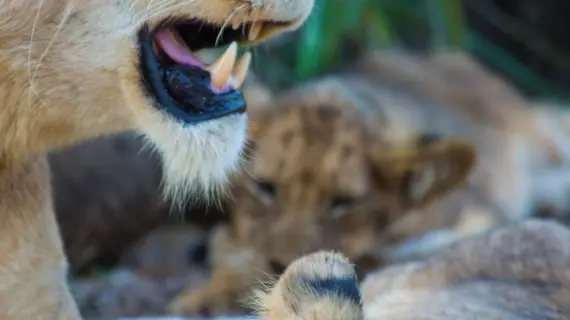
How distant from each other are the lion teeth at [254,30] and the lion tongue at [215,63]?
0.03 metres

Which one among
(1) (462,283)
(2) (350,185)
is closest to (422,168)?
(2) (350,185)

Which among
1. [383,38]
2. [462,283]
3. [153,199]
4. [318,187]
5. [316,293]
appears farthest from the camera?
[383,38]

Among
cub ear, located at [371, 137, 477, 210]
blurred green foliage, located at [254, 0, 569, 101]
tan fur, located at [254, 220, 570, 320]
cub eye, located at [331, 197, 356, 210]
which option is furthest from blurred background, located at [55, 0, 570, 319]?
tan fur, located at [254, 220, 570, 320]

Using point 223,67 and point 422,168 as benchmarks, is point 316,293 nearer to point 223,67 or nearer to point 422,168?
point 223,67

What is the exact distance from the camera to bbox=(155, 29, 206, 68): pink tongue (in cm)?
100

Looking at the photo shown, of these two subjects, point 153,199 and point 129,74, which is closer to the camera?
point 129,74

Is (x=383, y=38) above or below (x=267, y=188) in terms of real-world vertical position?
above

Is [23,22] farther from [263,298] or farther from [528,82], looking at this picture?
[528,82]

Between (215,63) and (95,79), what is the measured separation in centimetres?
12

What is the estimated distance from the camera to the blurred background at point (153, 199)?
2023mm

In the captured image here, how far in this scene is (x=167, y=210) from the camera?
242 centimetres

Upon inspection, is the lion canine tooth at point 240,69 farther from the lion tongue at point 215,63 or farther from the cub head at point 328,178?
the cub head at point 328,178

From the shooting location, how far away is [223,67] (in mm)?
987

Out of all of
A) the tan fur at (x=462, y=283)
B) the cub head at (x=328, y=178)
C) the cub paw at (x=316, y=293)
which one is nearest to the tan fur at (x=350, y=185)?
the cub head at (x=328, y=178)
